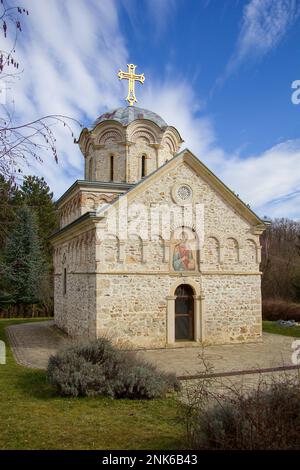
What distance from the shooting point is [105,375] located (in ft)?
28.2

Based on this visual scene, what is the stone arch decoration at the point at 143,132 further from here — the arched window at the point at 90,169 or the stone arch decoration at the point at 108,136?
the arched window at the point at 90,169

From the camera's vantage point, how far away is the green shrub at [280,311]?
931 inches

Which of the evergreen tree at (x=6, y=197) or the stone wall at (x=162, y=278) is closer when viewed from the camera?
the evergreen tree at (x=6, y=197)

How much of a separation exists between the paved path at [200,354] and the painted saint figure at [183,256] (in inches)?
117

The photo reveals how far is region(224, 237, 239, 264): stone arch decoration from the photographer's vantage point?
1560 cm

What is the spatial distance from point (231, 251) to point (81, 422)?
10.5m

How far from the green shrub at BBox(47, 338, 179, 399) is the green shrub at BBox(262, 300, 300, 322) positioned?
55.5 feet

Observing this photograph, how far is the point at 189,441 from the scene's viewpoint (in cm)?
507

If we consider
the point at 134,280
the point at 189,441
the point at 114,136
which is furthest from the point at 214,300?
the point at 189,441

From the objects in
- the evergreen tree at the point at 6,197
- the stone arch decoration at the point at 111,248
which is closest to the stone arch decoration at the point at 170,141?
the stone arch decoration at the point at 111,248

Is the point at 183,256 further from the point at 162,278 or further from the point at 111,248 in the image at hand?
the point at 111,248

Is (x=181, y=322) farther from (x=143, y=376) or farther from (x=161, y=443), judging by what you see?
(x=161, y=443)

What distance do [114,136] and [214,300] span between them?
885 centimetres

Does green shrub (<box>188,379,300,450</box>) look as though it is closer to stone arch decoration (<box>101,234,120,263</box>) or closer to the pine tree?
stone arch decoration (<box>101,234,120,263</box>)
